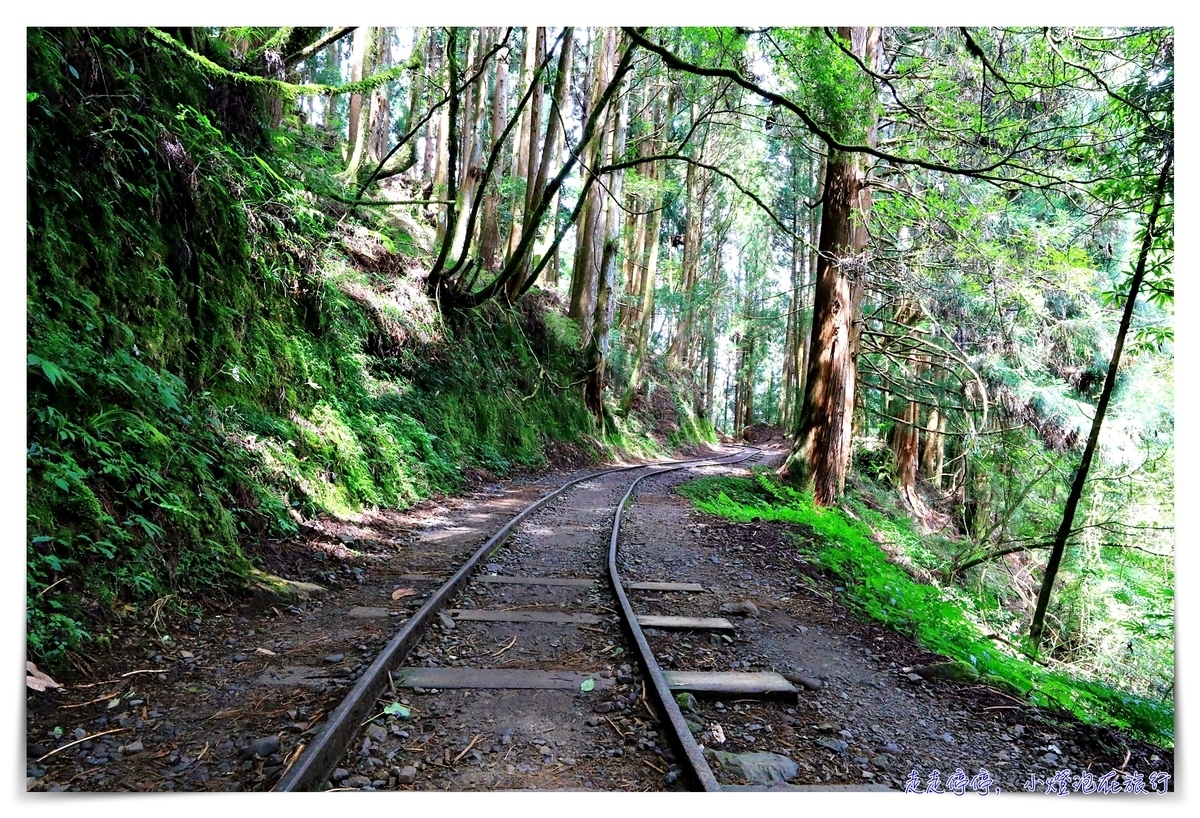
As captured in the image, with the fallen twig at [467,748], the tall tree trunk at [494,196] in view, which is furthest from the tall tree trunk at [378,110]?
the fallen twig at [467,748]

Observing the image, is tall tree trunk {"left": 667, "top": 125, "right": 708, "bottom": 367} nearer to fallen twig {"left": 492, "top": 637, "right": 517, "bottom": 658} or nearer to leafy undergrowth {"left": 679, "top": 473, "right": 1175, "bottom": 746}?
leafy undergrowth {"left": 679, "top": 473, "right": 1175, "bottom": 746}

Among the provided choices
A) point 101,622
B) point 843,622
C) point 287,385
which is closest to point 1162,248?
point 843,622

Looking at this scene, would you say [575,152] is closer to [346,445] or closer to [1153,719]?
[346,445]

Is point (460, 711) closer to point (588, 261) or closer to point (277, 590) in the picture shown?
point (277, 590)

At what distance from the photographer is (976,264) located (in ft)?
25.6

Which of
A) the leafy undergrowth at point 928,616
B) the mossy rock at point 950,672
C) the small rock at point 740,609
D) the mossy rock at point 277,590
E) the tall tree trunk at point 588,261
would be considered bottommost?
the leafy undergrowth at point 928,616

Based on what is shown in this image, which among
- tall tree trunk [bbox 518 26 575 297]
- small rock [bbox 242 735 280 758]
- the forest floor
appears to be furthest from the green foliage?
tall tree trunk [bbox 518 26 575 297]

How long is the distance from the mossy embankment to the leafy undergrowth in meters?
4.87

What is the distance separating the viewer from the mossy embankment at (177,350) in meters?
3.63

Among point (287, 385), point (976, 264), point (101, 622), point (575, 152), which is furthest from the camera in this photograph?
point (575, 152)

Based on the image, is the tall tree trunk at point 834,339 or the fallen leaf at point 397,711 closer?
the fallen leaf at point 397,711

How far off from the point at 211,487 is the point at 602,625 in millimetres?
3169

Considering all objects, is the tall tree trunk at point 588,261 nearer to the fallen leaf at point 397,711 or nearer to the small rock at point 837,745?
the fallen leaf at point 397,711

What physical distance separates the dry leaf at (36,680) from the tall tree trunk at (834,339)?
839 centimetres
